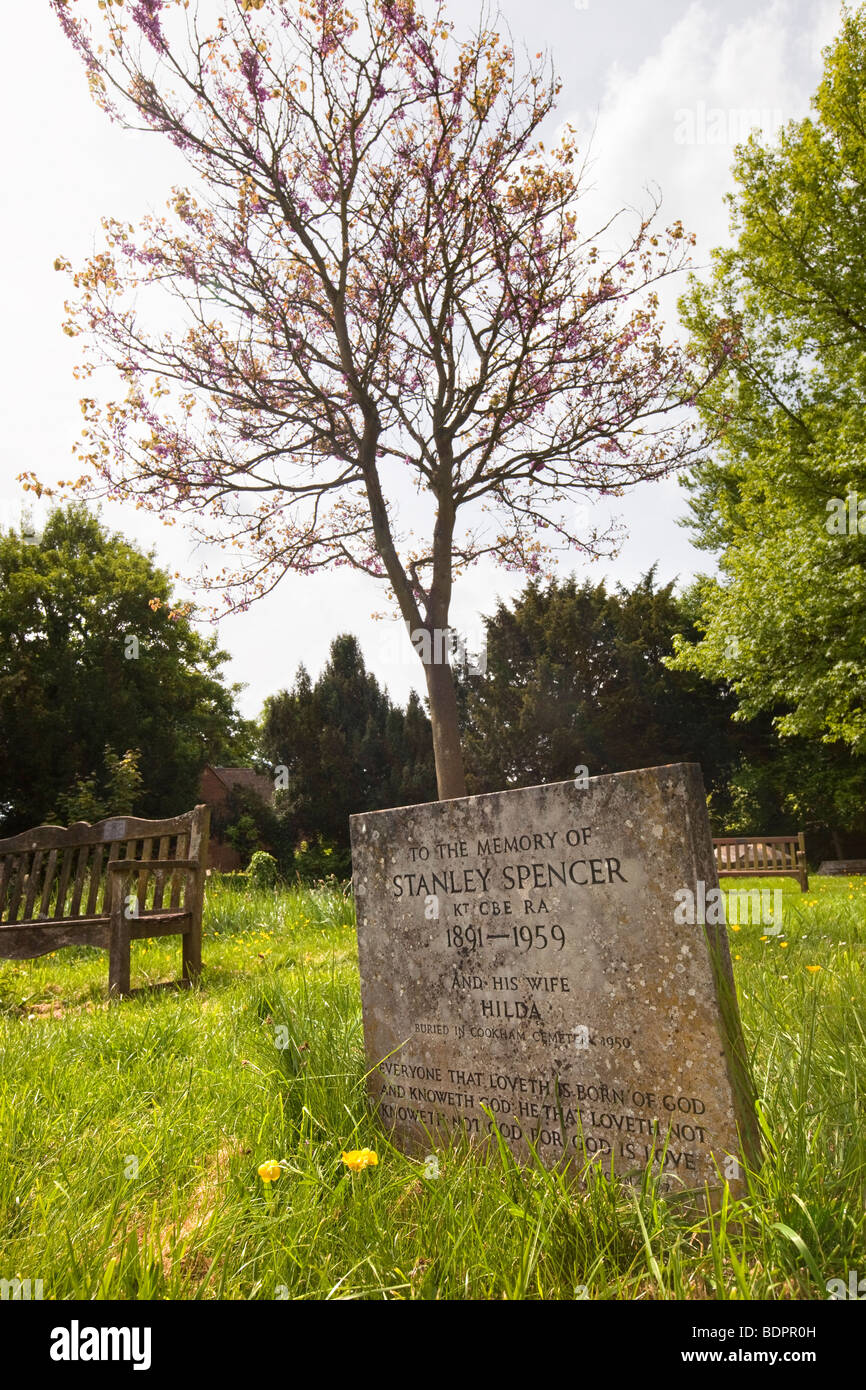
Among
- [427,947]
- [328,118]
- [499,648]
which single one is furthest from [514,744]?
[427,947]

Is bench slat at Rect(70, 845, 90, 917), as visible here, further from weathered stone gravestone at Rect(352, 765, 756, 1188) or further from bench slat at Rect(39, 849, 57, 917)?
weathered stone gravestone at Rect(352, 765, 756, 1188)

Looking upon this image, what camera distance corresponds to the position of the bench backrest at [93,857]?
570 centimetres

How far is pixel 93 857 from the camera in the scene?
19.9 ft

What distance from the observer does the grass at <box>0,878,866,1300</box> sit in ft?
5.79

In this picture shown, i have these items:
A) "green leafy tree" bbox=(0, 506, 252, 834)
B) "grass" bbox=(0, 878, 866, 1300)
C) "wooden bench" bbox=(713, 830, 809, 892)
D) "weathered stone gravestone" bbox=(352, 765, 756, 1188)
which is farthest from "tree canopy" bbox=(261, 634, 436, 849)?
"weathered stone gravestone" bbox=(352, 765, 756, 1188)

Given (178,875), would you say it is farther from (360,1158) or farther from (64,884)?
(360,1158)

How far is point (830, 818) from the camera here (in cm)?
2262

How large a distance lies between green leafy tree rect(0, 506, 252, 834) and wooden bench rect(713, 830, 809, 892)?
12014mm

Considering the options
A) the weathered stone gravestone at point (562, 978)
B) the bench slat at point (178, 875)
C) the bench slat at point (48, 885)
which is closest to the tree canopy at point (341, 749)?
the bench slat at point (48, 885)

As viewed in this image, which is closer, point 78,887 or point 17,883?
point 78,887

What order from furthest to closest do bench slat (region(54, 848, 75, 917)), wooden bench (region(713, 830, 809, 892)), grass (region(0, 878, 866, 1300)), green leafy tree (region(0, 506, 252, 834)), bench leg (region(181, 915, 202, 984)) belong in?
green leafy tree (region(0, 506, 252, 834))
wooden bench (region(713, 830, 809, 892))
bench slat (region(54, 848, 75, 917))
bench leg (region(181, 915, 202, 984))
grass (region(0, 878, 866, 1300))

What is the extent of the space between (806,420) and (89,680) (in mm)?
18307

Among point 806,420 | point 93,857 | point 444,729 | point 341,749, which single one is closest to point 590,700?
point 341,749

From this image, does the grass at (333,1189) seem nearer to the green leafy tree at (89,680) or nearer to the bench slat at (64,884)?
the bench slat at (64,884)
